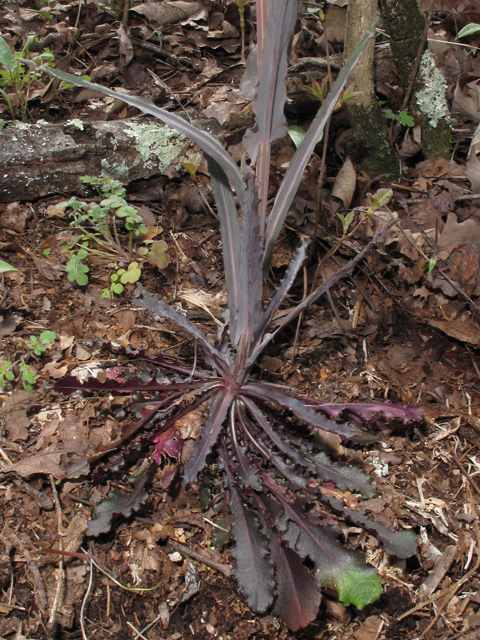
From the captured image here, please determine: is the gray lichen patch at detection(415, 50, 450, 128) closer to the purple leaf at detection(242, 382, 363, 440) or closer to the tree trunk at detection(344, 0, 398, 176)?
the tree trunk at detection(344, 0, 398, 176)

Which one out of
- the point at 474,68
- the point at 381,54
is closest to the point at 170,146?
the point at 381,54

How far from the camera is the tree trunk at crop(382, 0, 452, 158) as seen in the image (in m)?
2.12

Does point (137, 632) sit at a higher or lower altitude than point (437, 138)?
lower

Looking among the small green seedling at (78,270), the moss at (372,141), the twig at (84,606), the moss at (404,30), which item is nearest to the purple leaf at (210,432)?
the twig at (84,606)

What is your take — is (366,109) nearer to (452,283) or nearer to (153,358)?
(452,283)

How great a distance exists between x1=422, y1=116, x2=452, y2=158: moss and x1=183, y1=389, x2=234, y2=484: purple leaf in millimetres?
1691

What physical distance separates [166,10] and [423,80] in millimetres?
1733

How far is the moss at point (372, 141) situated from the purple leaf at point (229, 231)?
0.99m

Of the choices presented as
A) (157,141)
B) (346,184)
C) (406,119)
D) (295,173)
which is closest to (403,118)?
(406,119)

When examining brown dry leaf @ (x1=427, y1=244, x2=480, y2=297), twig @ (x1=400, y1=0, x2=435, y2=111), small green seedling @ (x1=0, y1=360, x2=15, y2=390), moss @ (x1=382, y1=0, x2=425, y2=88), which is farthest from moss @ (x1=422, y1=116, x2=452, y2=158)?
small green seedling @ (x1=0, y1=360, x2=15, y2=390)

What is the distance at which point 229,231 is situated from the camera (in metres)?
1.53

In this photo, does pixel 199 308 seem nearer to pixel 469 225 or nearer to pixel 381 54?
pixel 469 225

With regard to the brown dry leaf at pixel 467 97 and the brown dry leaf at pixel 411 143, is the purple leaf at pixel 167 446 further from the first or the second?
the brown dry leaf at pixel 467 97

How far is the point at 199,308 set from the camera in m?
1.82
